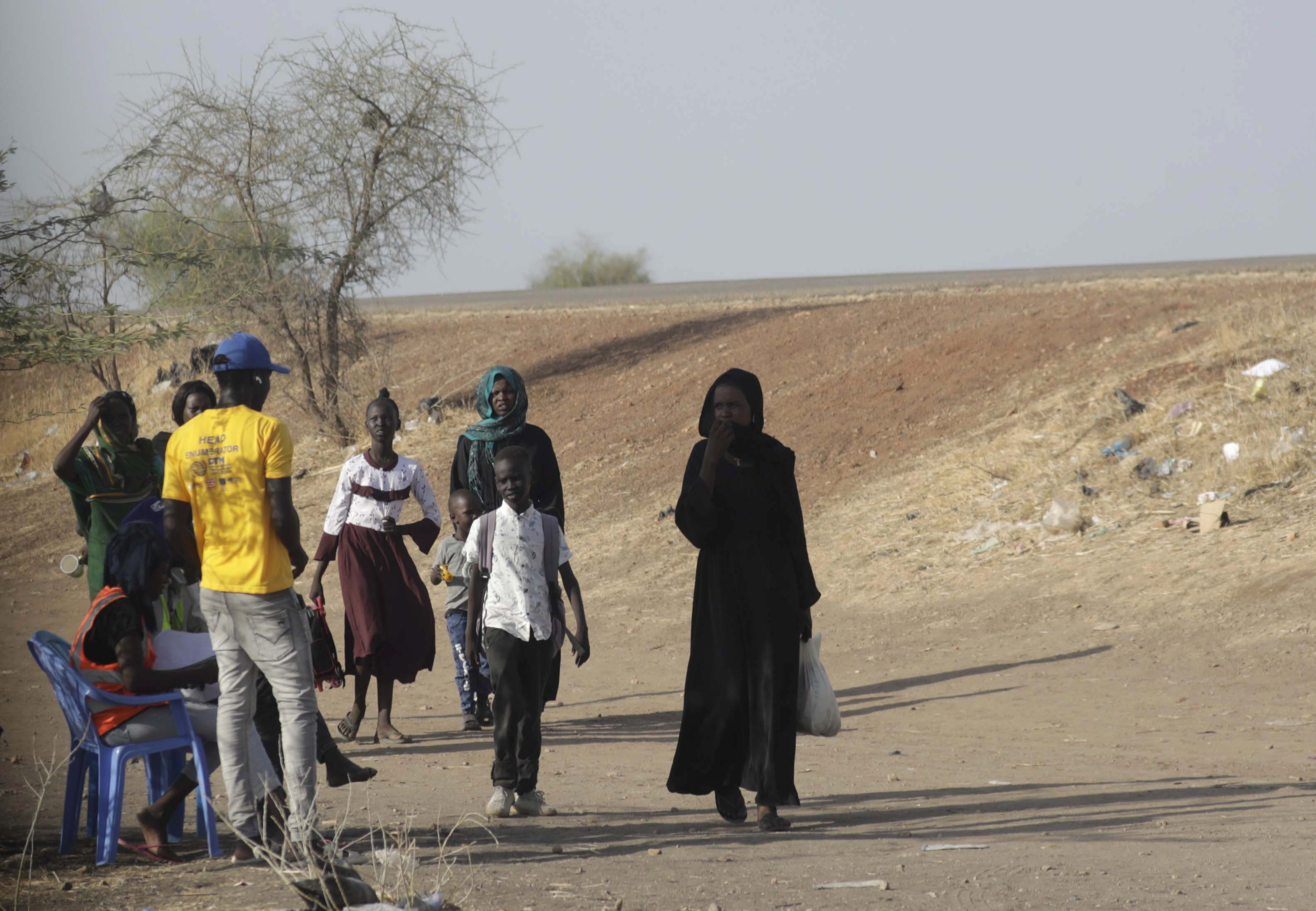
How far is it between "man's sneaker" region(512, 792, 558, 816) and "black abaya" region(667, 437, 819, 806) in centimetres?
59

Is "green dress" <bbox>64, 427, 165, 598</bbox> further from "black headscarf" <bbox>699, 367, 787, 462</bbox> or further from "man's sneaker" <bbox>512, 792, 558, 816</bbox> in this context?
"black headscarf" <bbox>699, 367, 787, 462</bbox>

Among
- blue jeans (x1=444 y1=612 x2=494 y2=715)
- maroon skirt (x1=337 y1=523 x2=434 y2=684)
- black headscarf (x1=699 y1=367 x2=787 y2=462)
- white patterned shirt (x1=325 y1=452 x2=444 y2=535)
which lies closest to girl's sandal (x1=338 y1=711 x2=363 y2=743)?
maroon skirt (x1=337 y1=523 x2=434 y2=684)

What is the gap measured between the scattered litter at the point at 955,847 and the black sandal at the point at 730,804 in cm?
88

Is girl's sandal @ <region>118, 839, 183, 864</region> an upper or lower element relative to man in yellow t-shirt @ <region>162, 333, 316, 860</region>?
lower

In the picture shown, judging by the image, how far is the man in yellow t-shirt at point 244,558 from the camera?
467 cm

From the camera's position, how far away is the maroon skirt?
25.9ft

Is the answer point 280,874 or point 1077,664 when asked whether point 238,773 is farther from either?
point 1077,664

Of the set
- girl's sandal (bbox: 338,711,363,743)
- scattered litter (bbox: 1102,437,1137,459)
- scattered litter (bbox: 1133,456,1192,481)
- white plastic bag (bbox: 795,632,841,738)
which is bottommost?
girl's sandal (bbox: 338,711,363,743)

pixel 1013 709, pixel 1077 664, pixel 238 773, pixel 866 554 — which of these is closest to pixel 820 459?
pixel 866 554

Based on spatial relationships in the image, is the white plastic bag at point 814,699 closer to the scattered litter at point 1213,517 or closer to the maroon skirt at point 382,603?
the maroon skirt at point 382,603

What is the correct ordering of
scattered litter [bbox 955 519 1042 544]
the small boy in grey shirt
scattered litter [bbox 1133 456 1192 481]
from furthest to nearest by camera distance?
1. scattered litter [bbox 955 519 1042 544]
2. scattered litter [bbox 1133 456 1192 481]
3. the small boy in grey shirt

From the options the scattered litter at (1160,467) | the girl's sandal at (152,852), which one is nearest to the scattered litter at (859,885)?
the girl's sandal at (152,852)

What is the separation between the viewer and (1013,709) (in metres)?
9.16

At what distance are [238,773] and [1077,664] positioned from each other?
24.2ft
